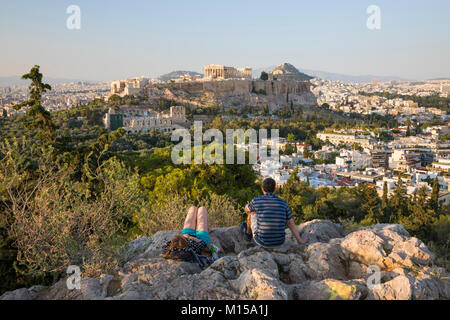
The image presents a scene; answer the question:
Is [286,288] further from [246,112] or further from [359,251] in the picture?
[246,112]

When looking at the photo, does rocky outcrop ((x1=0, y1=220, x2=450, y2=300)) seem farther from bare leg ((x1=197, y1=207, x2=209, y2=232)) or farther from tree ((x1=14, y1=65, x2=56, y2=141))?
tree ((x1=14, y1=65, x2=56, y2=141))

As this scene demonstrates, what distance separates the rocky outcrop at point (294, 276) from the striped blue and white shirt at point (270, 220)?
0.10 m

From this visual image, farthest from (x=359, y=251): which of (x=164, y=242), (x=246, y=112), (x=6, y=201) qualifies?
(x=246, y=112)

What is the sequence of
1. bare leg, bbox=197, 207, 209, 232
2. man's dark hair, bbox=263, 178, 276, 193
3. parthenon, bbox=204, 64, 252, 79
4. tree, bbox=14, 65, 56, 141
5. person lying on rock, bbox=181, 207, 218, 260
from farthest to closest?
parthenon, bbox=204, 64, 252, 79 < tree, bbox=14, 65, 56, 141 < bare leg, bbox=197, 207, 209, 232 < man's dark hair, bbox=263, 178, 276, 193 < person lying on rock, bbox=181, 207, 218, 260

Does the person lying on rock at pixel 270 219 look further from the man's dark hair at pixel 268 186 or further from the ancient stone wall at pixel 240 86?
the ancient stone wall at pixel 240 86

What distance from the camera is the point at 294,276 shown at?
2594mm

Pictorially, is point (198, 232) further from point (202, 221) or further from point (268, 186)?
point (268, 186)

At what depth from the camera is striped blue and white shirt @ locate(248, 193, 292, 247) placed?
3.11 meters

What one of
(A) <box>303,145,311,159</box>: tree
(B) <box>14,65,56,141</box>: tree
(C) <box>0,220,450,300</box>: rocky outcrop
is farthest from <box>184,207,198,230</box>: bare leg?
(A) <box>303,145,311,159</box>: tree

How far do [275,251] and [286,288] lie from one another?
38.8 inches

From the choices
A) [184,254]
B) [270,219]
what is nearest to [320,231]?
[270,219]

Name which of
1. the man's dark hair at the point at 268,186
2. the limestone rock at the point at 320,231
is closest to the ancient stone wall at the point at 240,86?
the limestone rock at the point at 320,231

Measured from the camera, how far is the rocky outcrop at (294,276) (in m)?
2.05

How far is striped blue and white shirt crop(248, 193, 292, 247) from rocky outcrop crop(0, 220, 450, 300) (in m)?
0.10
